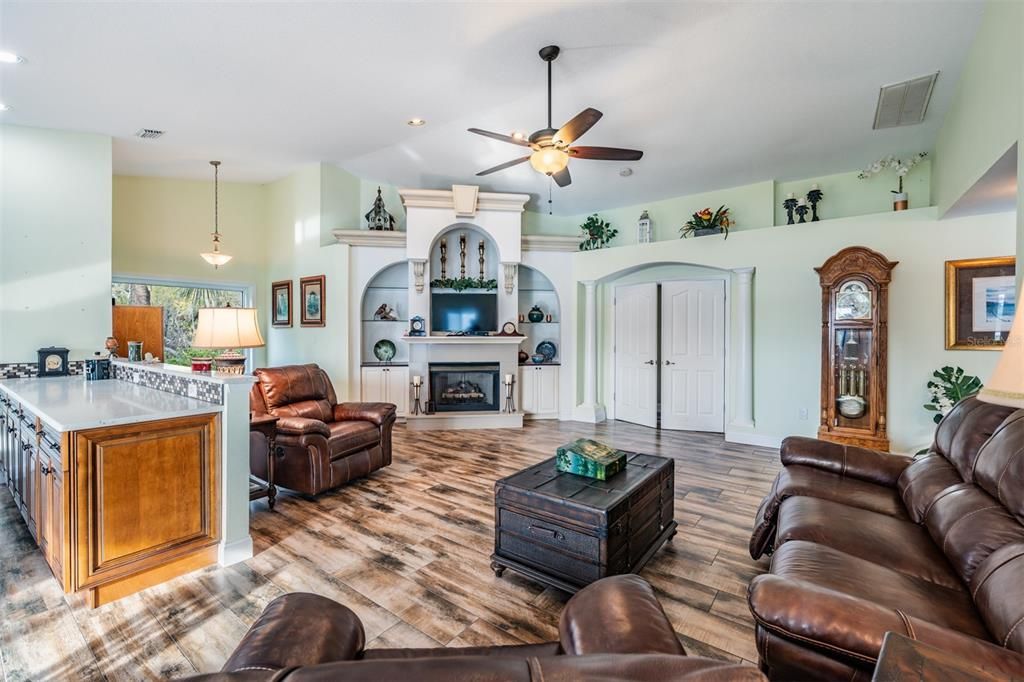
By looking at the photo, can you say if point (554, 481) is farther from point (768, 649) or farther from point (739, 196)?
point (739, 196)

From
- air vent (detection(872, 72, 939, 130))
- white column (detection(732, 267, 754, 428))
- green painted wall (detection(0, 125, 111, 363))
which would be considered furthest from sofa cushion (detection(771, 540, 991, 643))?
green painted wall (detection(0, 125, 111, 363))

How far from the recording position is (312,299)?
6.42m

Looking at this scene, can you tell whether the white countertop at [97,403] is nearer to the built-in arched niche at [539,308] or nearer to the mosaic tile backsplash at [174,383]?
the mosaic tile backsplash at [174,383]

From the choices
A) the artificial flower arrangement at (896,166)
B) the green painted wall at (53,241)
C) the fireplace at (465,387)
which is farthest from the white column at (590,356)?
the green painted wall at (53,241)

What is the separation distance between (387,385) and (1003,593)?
592cm

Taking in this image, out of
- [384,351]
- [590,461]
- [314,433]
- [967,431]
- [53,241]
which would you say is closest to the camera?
[967,431]

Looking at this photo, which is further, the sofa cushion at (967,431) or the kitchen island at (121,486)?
the kitchen island at (121,486)

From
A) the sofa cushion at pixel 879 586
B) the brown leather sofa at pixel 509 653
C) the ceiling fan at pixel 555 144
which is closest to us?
the brown leather sofa at pixel 509 653

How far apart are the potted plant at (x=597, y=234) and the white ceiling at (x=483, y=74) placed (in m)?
1.52

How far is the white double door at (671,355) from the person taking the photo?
19.7 ft

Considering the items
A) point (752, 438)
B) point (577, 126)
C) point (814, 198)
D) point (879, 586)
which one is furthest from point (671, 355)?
point (879, 586)

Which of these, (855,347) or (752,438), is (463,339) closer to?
(752,438)

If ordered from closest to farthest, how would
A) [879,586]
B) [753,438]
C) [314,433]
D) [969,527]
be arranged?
[879,586]
[969,527]
[314,433]
[753,438]

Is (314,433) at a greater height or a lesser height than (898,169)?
lesser
